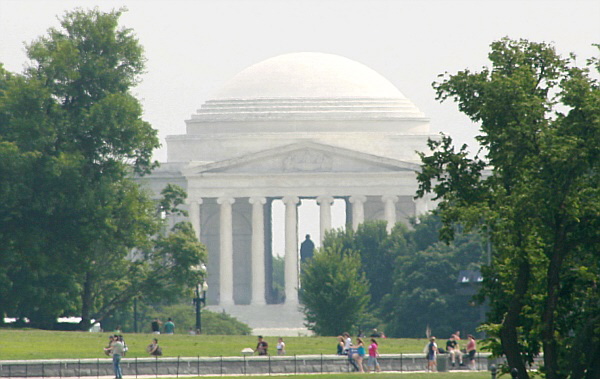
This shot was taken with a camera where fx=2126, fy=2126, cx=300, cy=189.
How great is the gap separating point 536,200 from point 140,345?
147ft

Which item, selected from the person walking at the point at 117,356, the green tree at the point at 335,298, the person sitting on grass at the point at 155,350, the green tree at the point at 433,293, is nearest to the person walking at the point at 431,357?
the person sitting on grass at the point at 155,350

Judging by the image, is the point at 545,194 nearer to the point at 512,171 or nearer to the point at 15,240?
the point at 512,171

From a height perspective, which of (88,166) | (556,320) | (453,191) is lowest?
(556,320)

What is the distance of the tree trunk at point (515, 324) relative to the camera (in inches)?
2514

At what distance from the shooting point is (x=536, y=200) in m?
63.1

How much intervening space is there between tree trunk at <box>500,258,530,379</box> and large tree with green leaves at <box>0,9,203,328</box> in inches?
2233

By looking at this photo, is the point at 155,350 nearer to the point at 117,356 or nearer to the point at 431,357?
the point at 117,356

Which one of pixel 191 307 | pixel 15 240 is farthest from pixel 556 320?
pixel 191 307

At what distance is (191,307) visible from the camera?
17338cm

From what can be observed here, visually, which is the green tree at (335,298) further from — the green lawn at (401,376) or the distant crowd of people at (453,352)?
the green lawn at (401,376)

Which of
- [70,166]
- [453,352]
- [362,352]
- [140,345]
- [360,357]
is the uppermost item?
→ [70,166]

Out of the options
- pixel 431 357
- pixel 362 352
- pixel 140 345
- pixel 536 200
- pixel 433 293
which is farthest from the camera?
pixel 433 293

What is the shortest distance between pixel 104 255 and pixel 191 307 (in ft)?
148

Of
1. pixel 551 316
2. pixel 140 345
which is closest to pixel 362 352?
pixel 140 345
